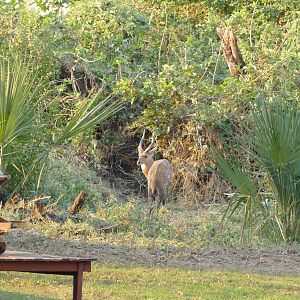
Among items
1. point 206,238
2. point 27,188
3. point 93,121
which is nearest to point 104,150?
point 27,188

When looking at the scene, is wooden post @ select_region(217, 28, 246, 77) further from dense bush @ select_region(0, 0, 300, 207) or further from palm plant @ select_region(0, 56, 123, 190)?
palm plant @ select_region(0, 56, 123, 190)

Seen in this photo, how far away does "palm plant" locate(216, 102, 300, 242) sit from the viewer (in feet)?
35.9

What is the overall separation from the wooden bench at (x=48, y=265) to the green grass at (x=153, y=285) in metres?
1.56

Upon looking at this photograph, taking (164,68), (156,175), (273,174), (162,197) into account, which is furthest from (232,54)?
(273,174)

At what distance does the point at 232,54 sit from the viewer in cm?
1691

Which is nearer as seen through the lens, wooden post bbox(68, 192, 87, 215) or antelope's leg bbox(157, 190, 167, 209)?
wooden post bbox(68, 192, 87, 215)

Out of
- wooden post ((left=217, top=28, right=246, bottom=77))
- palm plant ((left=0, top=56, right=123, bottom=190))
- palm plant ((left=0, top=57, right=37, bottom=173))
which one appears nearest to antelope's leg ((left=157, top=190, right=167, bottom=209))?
wooden post ((left=217, top=28, right=246, bottom=77))

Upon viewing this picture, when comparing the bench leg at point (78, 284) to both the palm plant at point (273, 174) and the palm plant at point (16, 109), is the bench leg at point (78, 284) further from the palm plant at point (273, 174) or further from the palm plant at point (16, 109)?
the palm plant at point (273, 174)

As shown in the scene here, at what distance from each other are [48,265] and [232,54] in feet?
38.2

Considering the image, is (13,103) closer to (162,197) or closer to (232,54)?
(162,197)

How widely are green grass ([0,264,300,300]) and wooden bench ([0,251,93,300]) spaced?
1.56m

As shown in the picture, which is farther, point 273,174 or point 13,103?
point 273,174

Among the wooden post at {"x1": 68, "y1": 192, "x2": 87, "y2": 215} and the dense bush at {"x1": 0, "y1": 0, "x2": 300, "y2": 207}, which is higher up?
the dense bush at {"x1": 0, "y1": 0, "x2": 300, "y2": 207}

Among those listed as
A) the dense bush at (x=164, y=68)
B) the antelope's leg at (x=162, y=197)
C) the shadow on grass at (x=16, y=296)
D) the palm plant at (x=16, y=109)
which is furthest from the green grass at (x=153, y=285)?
the antelope's leg at (x=162, y=197)
